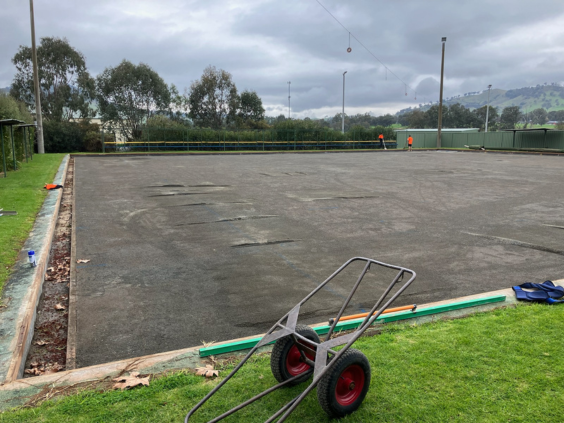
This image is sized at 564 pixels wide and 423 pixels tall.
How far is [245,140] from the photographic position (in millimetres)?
44188

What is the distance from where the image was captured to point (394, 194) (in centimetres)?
1325

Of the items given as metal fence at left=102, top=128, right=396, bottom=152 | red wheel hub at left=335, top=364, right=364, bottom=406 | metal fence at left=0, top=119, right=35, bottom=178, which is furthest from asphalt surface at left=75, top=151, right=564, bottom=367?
metal fence at left=102, top=128, right=396, bottom=152

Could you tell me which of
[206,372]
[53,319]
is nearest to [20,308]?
[53,319]

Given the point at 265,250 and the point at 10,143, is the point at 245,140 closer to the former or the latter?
the point at 10,143

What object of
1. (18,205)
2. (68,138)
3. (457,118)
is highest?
(457,118)

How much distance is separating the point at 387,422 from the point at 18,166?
20.0 metres

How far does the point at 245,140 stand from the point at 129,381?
42006 mm

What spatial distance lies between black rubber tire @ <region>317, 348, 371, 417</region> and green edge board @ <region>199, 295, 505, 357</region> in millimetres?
1139

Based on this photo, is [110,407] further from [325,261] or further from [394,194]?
[394,194]

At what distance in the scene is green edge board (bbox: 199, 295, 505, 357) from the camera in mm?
3710

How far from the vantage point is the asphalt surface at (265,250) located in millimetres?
4590

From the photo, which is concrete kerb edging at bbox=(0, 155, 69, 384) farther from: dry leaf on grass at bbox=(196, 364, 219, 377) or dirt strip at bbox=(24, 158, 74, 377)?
dry leaf on grass at bbox=(196, 364, 219, 377)

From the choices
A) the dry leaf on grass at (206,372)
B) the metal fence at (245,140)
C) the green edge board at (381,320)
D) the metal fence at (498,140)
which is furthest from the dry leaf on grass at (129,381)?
→ the metal fence at (498,140)

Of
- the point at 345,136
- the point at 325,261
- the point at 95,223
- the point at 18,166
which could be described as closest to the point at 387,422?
the point at 325,261
